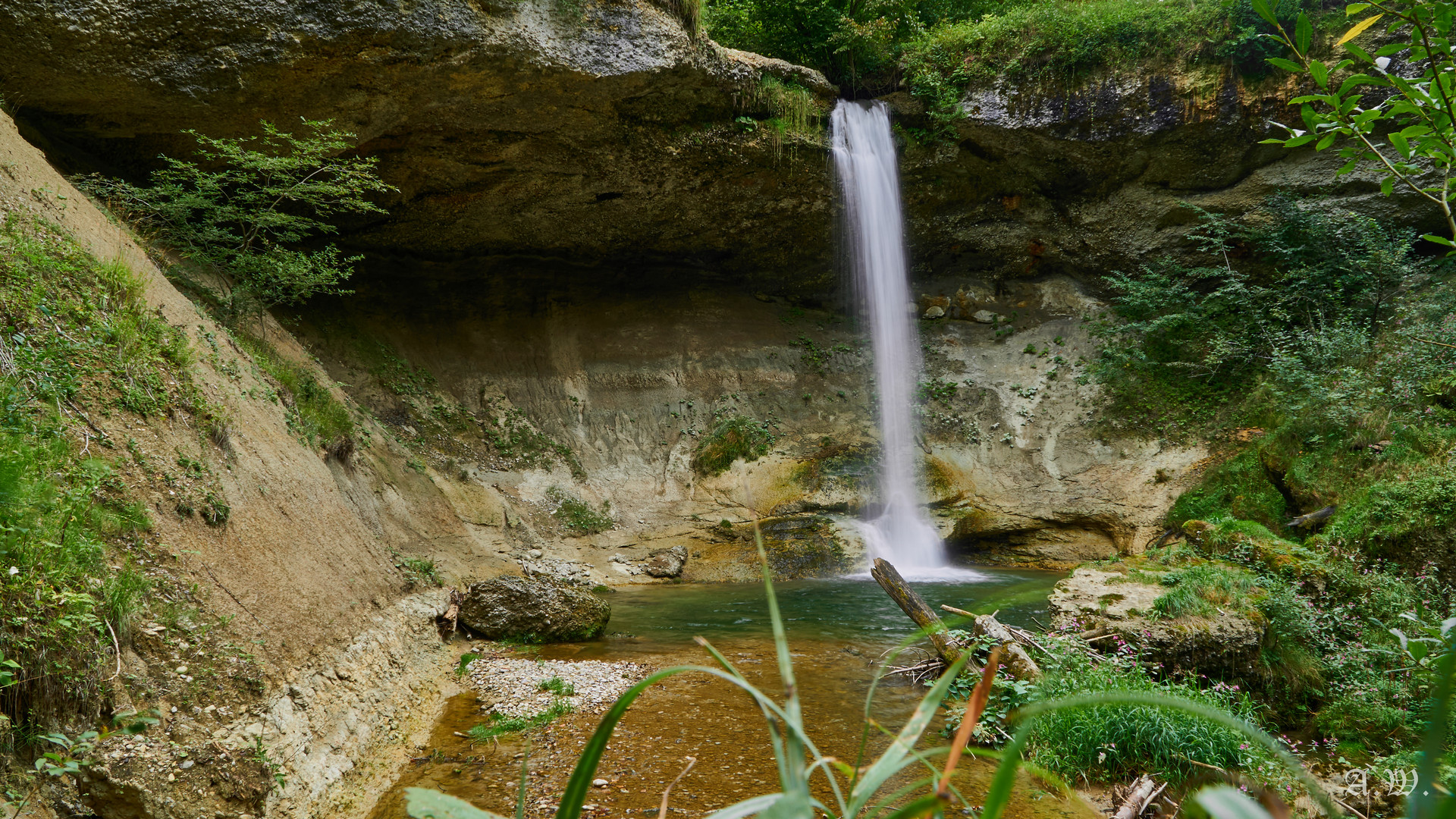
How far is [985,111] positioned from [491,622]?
12774 mm

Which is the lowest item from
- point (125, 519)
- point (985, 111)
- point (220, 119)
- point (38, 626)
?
point (38, 626)

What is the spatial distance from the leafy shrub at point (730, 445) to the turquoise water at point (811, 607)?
361cm

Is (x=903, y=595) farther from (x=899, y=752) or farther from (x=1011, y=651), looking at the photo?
(x=899, y=752)

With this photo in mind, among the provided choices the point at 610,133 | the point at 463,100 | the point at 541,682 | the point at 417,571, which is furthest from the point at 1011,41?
the point at 541,682

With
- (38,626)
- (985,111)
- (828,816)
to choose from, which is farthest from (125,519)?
(985,111)

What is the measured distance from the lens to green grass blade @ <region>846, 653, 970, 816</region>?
73 centimetres

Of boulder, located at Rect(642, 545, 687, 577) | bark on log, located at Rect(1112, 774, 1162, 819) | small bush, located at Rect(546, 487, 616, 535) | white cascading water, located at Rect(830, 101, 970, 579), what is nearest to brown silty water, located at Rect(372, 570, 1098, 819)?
bark on log, located at Rect(1112, 774, 1162, 819)

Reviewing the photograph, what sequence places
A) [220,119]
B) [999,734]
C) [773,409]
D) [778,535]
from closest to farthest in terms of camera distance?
[999,734], [220,119], [778,535], [773,409]

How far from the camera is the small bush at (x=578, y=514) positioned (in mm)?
13844

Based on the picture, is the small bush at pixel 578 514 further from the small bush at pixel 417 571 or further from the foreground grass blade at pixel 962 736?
the foreground grass blade at pixel 962 736

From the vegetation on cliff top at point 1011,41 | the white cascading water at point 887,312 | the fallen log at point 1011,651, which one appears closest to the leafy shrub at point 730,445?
the white cascading water at point 887,312

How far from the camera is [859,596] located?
10.5 metres

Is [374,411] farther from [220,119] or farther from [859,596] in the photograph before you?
[859,596]

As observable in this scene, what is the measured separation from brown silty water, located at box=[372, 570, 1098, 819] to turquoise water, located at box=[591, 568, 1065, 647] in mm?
51
